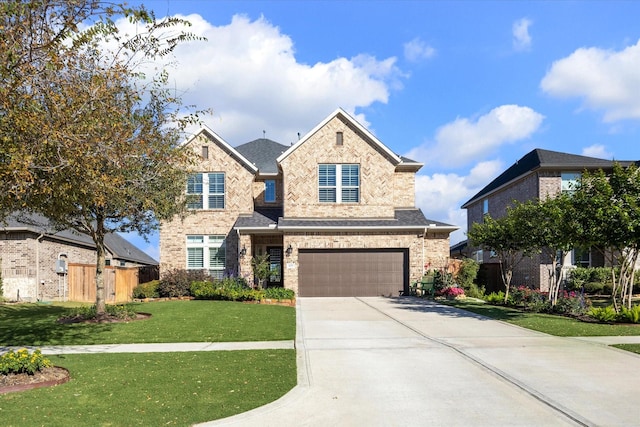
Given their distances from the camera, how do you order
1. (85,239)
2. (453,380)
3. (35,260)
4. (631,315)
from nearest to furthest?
(453,380) → (631,315) → (35,260) → (85,239)

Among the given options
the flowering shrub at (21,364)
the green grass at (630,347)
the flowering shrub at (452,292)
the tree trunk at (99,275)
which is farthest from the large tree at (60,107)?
the flowering shrub at (452,292)

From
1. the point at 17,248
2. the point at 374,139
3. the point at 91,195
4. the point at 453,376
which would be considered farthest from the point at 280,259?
the point at 453,376

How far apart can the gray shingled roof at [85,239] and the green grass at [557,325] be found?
17.5 m

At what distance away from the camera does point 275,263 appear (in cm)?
2773

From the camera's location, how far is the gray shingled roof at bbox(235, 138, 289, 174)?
29.8 meters

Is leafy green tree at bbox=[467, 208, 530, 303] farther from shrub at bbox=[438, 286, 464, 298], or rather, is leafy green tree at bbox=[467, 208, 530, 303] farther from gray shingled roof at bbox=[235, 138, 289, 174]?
gray shingled roof at bbox=[235, 138, 289, 174]

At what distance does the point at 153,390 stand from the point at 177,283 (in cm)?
1681

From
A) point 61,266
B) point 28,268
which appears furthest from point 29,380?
point 61,266

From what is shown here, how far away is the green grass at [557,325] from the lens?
45.1ft

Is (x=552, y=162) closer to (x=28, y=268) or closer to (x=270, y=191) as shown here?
(x=270, y=191)

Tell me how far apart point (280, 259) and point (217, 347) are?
15982 mm

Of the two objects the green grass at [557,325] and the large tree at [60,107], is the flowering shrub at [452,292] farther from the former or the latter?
the large tree at [60,107]

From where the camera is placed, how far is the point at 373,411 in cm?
695

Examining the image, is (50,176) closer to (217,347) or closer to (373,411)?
(217,347)
